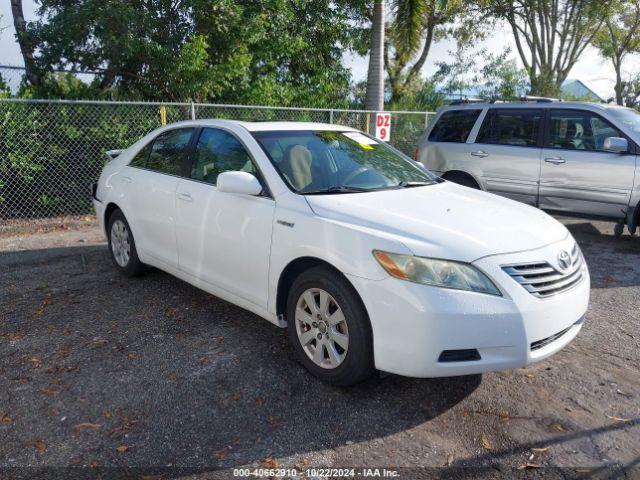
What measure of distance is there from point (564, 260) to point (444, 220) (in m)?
0.76

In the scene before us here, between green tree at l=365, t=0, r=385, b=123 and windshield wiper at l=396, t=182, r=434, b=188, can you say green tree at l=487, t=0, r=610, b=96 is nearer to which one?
green tree at l=365, t=0, r=385, b=123

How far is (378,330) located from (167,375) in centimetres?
150

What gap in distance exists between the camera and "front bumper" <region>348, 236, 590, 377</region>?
9.64 ft

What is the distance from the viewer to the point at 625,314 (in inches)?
193

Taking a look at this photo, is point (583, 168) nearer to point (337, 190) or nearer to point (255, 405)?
point (337, 190)

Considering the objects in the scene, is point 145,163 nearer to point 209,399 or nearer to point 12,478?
point 209,399

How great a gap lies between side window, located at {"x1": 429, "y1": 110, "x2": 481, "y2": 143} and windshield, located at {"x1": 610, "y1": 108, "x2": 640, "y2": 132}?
6.04ft

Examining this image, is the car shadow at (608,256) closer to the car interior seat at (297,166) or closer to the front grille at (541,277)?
the front grille at (541,277)

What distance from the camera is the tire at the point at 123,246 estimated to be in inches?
213

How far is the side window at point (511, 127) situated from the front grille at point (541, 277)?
488 cm

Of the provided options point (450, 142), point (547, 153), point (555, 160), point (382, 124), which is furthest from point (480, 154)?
point (382, 124)

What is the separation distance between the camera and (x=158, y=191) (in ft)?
16.1

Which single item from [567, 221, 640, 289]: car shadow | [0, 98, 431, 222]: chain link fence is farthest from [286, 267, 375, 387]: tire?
[0, 98, 431, 222]: chain link fence

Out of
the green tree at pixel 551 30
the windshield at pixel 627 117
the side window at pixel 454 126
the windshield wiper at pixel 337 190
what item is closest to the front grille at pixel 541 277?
the windshield wiper at pixel 337 190
